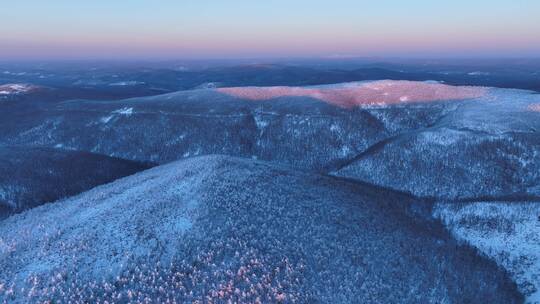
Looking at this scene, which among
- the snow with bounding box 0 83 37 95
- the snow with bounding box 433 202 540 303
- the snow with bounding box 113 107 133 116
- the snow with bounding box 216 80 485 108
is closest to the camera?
the snow with bounding box 433 202 540 303

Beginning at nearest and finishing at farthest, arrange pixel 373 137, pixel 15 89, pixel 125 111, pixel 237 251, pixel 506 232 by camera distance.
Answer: pixel 237 251 < pixel 506 232 < pixel 373 137 < pixel 125 111 < pixel 15 89

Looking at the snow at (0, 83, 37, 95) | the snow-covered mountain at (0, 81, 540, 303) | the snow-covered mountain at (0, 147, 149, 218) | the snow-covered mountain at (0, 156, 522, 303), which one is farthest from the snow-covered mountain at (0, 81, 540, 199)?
the snow at (0, 83, 37, 95)

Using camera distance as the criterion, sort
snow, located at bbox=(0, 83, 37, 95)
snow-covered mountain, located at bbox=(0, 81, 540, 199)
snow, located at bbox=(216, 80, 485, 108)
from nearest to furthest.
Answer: snow-covered mountain, located at bbox=(0, 81, 540, 199) < snow, located at bbox=(216, 80, 485, 108) < snow, located at bbox=(0, 83, 37, 95)

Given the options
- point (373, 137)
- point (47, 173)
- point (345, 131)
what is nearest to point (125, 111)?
point (47, 173)

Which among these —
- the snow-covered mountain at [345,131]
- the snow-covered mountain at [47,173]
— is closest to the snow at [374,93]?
the snow-covered mountain at [345,131]

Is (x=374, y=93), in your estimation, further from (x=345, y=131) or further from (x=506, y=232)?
(x=506, y=232)

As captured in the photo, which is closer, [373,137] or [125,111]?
[373,137]

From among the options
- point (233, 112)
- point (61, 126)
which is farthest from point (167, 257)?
point (61, 126)

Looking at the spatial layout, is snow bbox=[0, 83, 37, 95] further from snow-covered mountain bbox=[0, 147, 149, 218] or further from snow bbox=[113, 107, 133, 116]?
snow-covered mountain bbox=[0, 147, 149, 218]

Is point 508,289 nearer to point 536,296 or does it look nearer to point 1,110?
point 536,296
